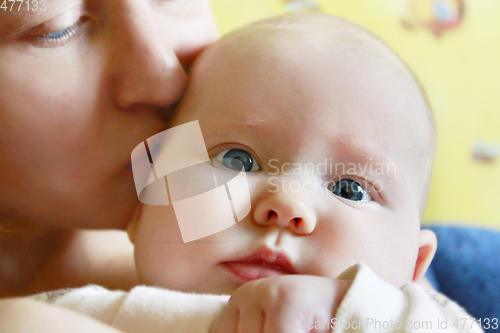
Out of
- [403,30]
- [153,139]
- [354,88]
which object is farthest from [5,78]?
[403,30]

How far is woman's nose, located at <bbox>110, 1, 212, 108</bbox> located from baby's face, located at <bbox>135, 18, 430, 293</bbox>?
76mm

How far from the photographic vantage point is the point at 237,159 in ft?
2.40

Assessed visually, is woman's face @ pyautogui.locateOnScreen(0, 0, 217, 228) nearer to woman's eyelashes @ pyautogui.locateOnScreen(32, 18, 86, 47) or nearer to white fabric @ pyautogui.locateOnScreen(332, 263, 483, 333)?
woman's eyelashes @ pyautogui.locateOnScreen(32, 18, 86, 47)

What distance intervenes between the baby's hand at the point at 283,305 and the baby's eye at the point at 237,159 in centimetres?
24

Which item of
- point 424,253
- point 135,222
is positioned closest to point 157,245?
point 135,222

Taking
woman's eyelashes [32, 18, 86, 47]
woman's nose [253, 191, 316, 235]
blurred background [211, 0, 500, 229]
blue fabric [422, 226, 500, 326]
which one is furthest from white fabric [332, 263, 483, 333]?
blurred background [211, 0, 500, 229]

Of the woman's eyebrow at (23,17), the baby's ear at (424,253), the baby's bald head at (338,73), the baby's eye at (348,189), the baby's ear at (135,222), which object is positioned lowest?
the baby's ear at (424,253)

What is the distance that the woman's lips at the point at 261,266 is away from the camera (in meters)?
0.63

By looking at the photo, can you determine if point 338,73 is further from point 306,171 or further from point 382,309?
point 382,309

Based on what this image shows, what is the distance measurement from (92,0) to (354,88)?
1.47 feet

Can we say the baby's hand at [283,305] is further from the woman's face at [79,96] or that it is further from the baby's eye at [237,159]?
the woman's face at [79,96]

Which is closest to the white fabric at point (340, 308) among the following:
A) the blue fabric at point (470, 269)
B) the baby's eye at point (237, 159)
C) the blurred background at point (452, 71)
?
the baby's eye at point (237, 159)

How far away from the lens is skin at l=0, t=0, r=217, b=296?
2.33 feet

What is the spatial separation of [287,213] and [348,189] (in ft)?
0.48
